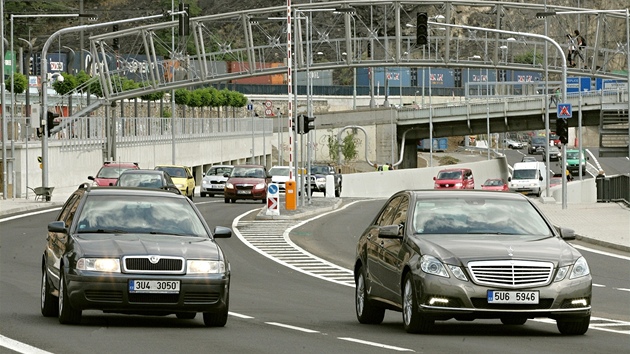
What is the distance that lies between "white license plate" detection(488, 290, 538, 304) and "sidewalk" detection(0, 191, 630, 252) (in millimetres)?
17255

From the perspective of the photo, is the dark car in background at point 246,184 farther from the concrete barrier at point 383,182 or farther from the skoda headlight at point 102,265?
the skoda headlight at point 102,265

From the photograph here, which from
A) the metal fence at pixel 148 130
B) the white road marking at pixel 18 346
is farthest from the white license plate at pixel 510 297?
the metal fence at pixel 148 130

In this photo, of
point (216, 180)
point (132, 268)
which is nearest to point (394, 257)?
point (132, 268)

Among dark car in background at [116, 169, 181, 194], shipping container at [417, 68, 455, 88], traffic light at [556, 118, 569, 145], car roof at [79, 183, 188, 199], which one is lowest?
dark car in background at [116, 169, 181, 194]

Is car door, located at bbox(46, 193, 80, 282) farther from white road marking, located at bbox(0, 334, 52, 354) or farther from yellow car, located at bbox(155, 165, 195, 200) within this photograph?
yellow car, located at bbox(155, 165, 195, 200)

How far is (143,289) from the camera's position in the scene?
1349 centimetres

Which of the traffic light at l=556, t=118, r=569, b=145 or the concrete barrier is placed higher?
the traffic light at l=556, t=118, r=569, b=145

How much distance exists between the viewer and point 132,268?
13.6 m

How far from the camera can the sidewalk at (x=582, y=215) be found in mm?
32781

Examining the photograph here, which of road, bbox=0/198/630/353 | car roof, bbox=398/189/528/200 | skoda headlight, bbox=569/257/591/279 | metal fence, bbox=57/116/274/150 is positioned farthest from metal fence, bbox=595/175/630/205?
skoda headlight, bbox=569/257/591/279

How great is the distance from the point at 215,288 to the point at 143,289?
714 mm

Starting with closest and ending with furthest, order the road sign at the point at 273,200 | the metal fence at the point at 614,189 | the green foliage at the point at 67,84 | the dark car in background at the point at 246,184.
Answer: the road sign at the point at 273,200 < the metal fence at the point at 614,189 < the dark car in background at the point at 246,184 < the green foliage at the point at 67,84

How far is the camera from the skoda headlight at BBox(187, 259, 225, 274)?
13711mm

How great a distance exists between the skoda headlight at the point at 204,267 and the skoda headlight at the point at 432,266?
203 cm
